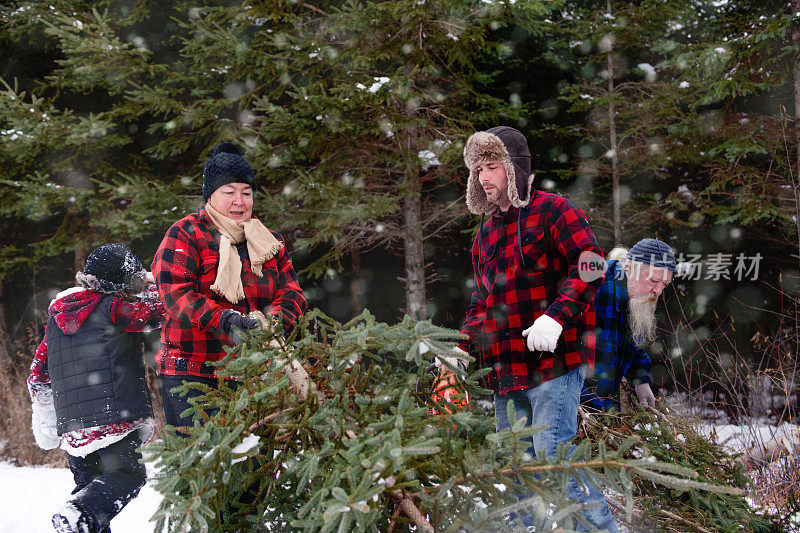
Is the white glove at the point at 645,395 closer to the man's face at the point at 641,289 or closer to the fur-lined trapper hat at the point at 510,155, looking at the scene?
the man's face at the point at 641,289

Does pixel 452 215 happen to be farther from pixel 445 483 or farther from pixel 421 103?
pixel 445 483

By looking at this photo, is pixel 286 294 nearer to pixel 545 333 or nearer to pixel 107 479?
pixel 545 333

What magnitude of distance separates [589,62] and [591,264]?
671 centimetres

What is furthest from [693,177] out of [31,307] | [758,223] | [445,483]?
[31,307]

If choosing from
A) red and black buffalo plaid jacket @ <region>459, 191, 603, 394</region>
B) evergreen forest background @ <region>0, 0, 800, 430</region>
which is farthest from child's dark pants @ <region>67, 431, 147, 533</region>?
evergreen forest background @ <region>0, 0, 800, 430</region>

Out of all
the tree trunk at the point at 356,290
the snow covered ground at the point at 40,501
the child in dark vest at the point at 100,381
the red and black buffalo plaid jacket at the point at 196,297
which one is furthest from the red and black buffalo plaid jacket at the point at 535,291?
the tree trunk at the point at 356,290

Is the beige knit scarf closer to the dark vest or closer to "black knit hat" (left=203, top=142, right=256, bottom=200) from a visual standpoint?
"black knit hat" (left=203, top=142, right=256, bottom=200)

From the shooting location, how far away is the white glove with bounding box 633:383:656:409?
2.82 meters

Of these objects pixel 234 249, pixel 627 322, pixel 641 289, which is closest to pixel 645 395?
pixel 627 322

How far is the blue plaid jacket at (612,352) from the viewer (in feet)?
9.45

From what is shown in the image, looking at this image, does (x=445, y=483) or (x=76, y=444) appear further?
(x=76, y=444)

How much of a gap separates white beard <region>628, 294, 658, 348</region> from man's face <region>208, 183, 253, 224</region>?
88.4 inches

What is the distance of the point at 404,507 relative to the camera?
1.27 m

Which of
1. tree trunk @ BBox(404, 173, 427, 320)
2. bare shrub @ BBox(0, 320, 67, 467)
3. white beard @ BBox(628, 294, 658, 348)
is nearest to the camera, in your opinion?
white beard @ BBox(628, 294, 658, 348)
